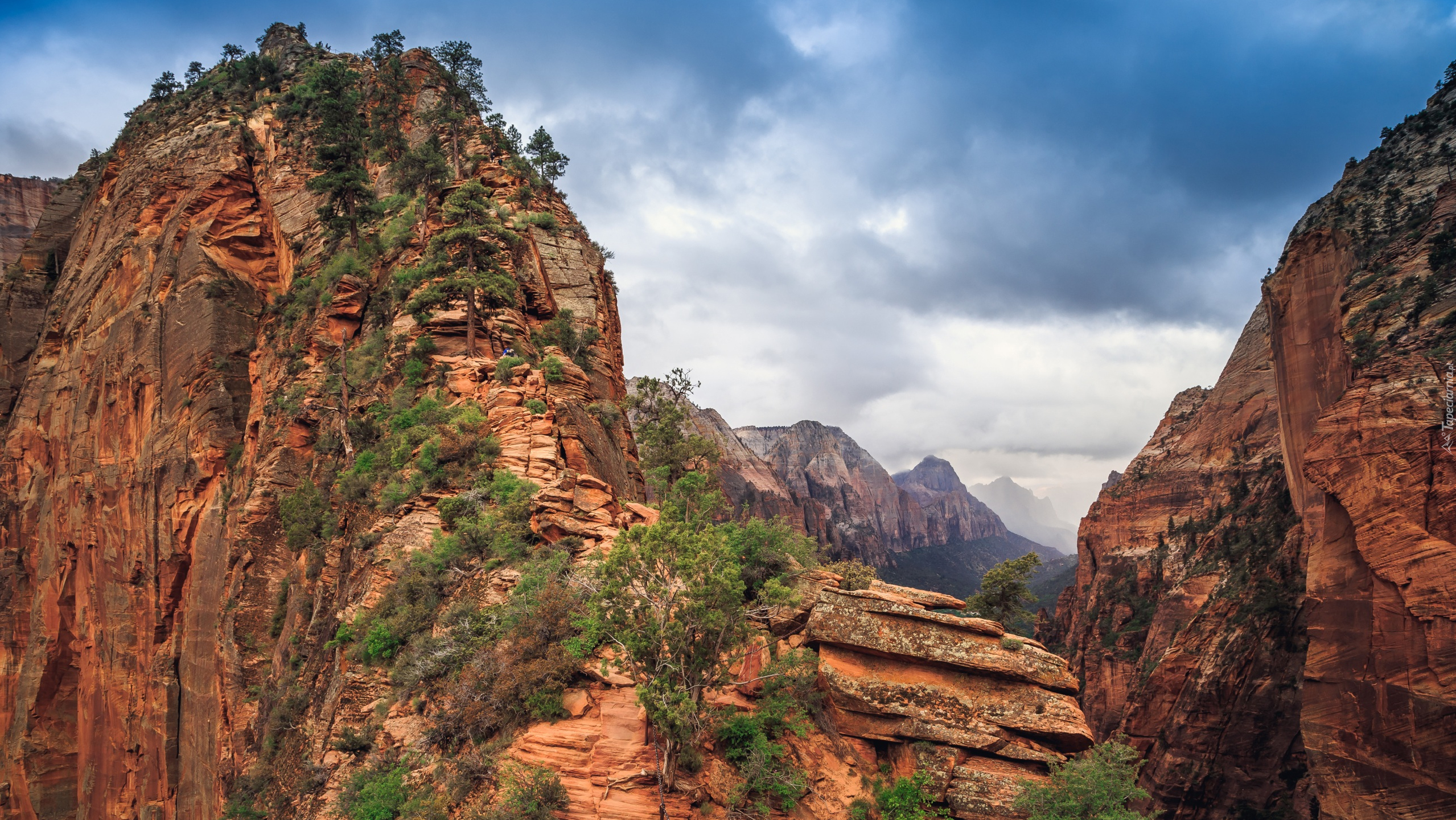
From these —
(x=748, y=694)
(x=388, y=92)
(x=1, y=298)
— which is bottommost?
(x=748, y=694)

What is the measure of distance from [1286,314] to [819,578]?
4044 centimetres

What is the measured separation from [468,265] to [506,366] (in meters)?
5.64

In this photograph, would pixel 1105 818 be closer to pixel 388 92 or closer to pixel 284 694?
pixel 284 694

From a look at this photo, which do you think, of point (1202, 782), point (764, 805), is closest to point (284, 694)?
point (764, 805)

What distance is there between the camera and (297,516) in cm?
2195

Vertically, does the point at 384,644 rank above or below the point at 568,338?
below

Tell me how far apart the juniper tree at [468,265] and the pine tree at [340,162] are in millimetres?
7255

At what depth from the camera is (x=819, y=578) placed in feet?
54.2

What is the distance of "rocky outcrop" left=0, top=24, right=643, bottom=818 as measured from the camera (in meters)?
18.2

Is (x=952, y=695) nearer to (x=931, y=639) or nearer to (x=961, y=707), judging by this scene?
(x=961, y=707)

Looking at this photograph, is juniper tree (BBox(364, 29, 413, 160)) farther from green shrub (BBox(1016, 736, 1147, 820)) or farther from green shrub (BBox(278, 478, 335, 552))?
green shrub (BBox(1016, 736, 1147, 820))

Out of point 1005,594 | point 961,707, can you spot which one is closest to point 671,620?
point 961,707

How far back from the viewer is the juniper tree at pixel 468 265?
2214cm

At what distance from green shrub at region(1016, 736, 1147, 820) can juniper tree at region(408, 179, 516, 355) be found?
20518 mm
